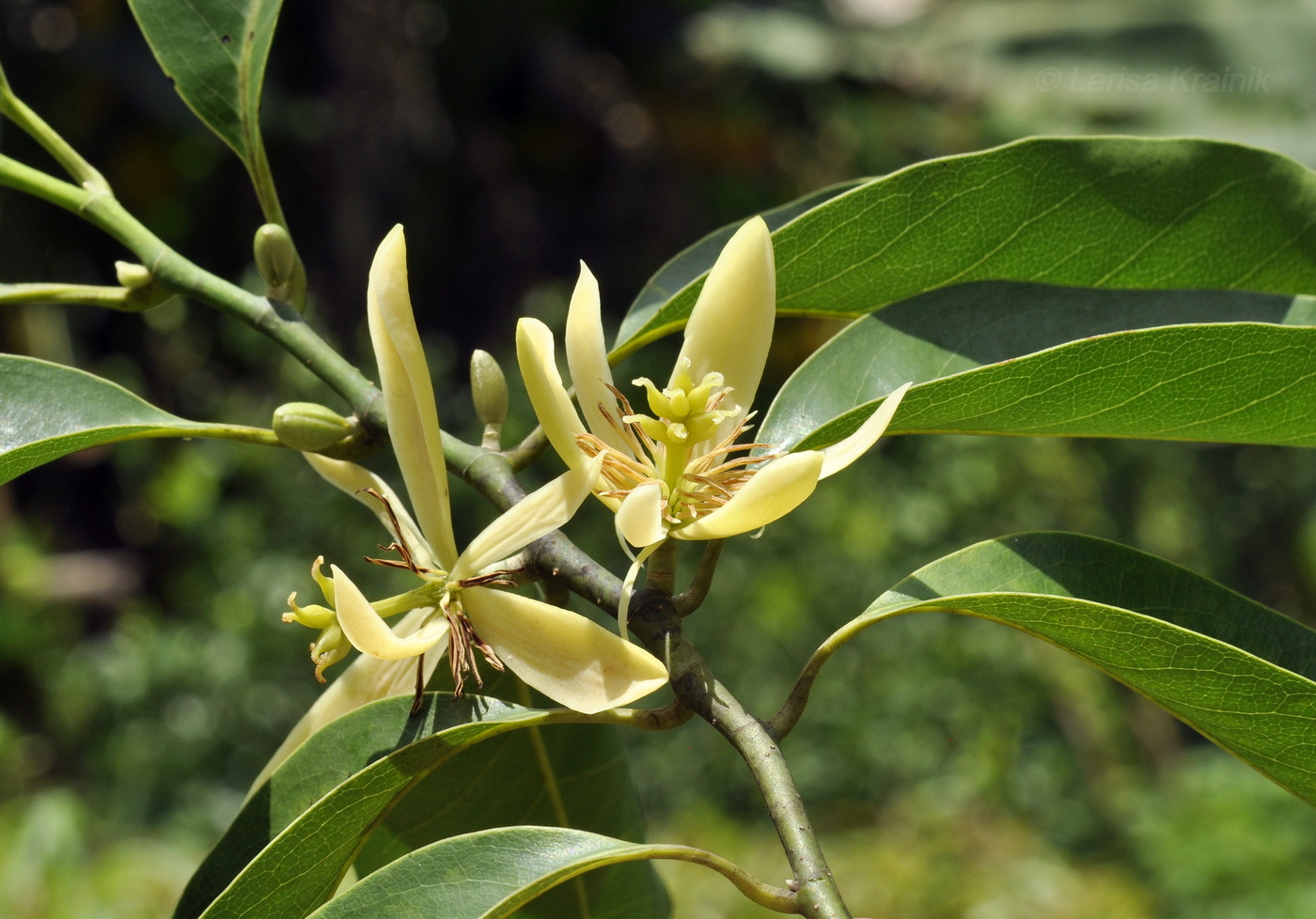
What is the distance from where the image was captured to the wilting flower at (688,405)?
650 mm

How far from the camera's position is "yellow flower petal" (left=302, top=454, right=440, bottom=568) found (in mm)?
744

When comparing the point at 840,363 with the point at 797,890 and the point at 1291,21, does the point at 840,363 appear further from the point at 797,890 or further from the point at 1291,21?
the point at 1291,21

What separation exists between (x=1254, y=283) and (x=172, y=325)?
523 cm

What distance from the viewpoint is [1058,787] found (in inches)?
197

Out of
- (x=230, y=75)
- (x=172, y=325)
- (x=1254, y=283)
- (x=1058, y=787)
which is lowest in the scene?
(x=1058, y=787)

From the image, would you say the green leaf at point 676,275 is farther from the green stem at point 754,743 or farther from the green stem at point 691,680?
the green stem at point 754,743

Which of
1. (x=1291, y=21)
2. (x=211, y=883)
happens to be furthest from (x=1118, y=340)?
(x=1291, y=21)

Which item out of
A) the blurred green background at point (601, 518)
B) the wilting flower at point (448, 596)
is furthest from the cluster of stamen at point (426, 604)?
the blurred green background at point (601, 518)

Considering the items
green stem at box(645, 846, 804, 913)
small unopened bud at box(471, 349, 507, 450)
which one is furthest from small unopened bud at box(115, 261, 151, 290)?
green stem at box(645, 846, 804, 913)

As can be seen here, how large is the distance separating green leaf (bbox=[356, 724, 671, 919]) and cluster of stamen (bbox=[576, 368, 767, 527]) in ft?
0.96

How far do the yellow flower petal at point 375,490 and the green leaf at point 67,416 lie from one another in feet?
0.14

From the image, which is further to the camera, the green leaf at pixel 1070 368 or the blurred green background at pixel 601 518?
the blurred green background at pixel 601 518

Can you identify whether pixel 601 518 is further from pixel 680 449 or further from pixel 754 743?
pixel 754 743

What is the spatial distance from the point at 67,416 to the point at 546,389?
372mm
